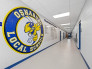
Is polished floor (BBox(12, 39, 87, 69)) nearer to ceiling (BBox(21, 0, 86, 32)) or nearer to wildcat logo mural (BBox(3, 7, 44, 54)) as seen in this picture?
wildcat logo mural (BBox(3, 7, 44, 54))

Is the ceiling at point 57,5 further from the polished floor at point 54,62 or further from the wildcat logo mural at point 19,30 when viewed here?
the polished floor at point 54,62

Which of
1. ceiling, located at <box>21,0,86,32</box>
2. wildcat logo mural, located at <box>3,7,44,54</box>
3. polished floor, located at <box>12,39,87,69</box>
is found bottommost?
polished floor, located at <box>12,39,87,69</box>

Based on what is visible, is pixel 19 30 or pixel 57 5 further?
pixel 57 5

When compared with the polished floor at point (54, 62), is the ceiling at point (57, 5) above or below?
above

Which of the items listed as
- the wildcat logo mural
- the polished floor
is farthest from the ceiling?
the polished floor

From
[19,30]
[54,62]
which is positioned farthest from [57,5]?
[54,62]

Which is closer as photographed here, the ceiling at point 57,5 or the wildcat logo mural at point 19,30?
the wildcat logo mural at point 19,30

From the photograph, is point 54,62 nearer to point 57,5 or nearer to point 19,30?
point 19,30

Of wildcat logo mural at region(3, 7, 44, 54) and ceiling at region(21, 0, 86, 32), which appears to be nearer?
wildcat logo mural at region(3, 7, 44, 54)

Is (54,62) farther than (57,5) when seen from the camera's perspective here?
No

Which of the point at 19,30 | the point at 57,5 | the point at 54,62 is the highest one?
the point at 57,5

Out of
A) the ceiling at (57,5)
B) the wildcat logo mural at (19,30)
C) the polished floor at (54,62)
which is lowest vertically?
the polished floor at (54,62)

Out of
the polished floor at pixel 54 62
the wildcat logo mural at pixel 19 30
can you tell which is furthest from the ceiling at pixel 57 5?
the polished floor at pixel 54 62

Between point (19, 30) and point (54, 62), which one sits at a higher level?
point (19, 30)
